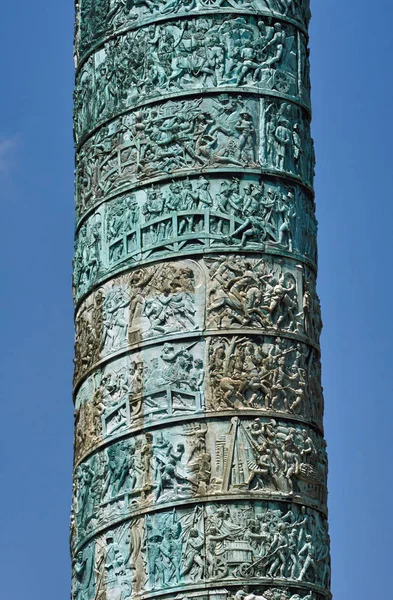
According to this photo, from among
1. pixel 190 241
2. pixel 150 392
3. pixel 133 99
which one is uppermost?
pixel 133 99

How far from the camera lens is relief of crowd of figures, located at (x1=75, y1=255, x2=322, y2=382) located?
41.3ft

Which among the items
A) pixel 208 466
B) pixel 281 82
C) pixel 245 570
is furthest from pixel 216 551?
pixel 281 82

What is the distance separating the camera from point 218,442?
12.3 meters

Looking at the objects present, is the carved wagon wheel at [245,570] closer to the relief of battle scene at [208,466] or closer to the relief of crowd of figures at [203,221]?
the relief of battle scene at [208,466]

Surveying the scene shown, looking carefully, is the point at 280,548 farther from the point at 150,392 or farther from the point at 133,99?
the point at 133,99

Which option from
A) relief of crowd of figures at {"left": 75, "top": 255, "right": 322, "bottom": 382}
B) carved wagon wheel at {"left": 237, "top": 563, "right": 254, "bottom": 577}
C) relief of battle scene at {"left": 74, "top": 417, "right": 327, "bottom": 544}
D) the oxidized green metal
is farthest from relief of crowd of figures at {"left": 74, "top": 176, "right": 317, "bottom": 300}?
carved wagon wheel at {"left": 237, "top": 563, "right": 254, "bottom": 577}

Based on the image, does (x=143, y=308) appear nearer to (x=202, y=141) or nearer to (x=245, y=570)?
(x=202, y=141)

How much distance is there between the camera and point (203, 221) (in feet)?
42.0

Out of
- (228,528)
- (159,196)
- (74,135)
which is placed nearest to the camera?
(228,528)

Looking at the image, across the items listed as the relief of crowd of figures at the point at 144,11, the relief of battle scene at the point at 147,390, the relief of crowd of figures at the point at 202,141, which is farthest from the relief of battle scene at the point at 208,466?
the relief of crowd of figures at the point at 144,11

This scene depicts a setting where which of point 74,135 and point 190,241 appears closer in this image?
point 190,241

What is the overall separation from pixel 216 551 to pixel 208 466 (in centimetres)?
52

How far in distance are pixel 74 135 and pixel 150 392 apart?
229 cm

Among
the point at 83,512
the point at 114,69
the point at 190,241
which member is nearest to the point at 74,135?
the point at 114,69
